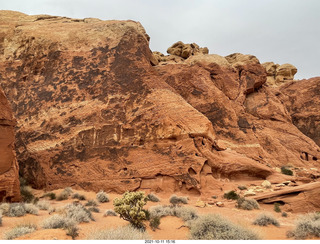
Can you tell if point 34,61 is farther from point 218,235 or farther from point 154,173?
point 218,235

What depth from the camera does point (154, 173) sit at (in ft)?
48.0

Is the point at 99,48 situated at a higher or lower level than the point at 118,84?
higher

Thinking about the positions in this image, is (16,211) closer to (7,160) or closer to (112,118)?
(7,160)

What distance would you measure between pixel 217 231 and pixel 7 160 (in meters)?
9.11

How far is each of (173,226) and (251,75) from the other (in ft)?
82.2

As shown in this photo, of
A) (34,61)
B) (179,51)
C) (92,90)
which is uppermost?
(179,51)

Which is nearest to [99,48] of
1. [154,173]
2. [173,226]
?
[154,173]

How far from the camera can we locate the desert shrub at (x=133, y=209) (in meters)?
7.39

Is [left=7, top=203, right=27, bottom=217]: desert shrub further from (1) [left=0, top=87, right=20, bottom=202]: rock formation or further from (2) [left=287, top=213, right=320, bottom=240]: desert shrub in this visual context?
(2) [left=287, top=213, right=320, bottom=240]: desert shrub

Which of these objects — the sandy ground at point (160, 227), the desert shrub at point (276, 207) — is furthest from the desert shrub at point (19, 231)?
the desert shrub at point (276, 207)

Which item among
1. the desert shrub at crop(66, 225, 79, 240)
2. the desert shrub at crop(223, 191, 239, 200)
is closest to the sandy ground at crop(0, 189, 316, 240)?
the desert shrub at crop(66, 225, 79, 240)

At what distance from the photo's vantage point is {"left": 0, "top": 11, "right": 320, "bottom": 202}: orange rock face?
49.3 ft

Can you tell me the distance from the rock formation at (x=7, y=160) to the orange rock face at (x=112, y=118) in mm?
4463

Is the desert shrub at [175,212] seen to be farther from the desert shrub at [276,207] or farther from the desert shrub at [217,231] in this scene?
the desert shrub at [276,207]
